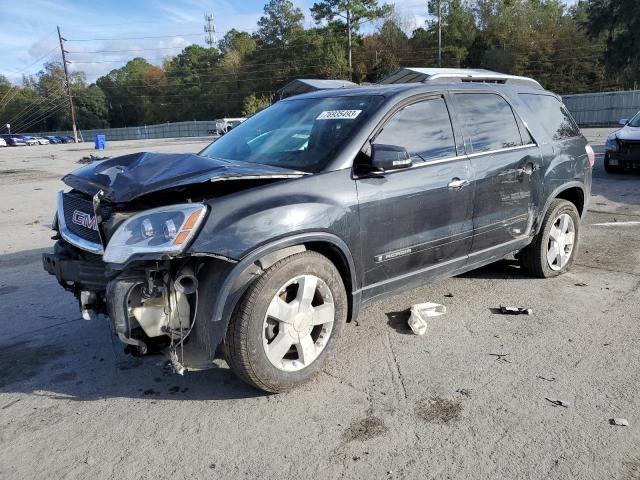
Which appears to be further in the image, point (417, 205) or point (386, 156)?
point (417, 205)

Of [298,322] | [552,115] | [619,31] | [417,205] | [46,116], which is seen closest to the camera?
[298,322]

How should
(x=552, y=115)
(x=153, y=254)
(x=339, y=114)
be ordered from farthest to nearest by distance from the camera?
(x=552, y=115), (x=339, y=114), (x=153, y=254)

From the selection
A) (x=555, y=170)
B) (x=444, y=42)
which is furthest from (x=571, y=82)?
(x=555, y=170)

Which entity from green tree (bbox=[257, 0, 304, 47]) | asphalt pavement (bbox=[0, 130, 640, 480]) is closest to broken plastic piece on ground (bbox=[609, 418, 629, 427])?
asphalt pavement (bbox=[0, 130, 640, 480])

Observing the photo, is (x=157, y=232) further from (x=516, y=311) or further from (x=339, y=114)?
(x=516, y=311)

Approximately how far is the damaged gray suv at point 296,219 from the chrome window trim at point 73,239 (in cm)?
1

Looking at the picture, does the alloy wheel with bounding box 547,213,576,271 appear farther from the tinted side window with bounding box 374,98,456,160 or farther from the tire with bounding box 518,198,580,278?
the tinted side window with bounding box 374,98,456,160

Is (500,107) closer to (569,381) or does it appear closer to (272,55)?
(569,381)

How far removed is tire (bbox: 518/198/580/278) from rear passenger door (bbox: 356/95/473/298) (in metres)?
1.21

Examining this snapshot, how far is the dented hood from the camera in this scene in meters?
2.88

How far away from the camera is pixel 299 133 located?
383cm

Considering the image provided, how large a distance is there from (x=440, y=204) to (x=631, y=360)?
1622 millimetres

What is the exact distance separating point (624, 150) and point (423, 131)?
397 inches

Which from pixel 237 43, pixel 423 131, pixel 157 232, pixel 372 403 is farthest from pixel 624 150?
pixel 237 43
